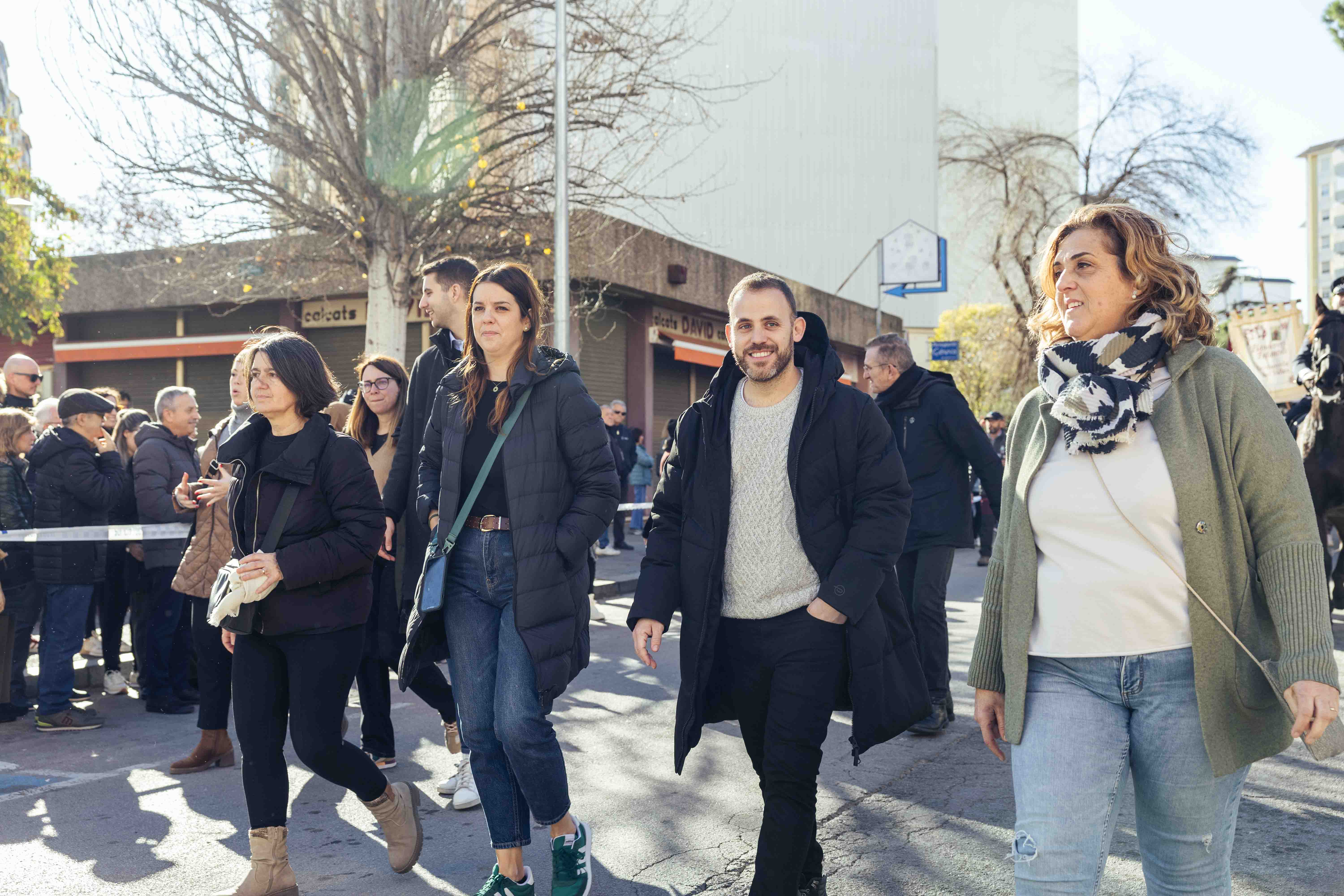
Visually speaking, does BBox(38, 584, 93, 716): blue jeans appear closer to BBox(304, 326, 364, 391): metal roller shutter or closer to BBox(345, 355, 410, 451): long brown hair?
BBox(345, 355, 410, 451): long brown hair

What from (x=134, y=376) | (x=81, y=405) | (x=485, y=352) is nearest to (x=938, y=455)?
(x=485, y=352)

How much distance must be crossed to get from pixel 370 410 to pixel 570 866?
252 cm

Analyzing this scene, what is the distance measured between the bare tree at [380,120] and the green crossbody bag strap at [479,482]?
1118 centimetres

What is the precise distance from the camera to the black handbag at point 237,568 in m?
3.69

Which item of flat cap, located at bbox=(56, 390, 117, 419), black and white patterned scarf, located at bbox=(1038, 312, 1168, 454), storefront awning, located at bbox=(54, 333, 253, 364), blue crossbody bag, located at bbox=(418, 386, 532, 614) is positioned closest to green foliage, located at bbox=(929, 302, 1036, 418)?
storefront awning, located at bbox=(54, 333, 253, 364)

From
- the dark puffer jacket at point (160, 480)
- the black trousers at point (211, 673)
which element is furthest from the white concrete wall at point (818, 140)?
the black trousers at point (211, 673)

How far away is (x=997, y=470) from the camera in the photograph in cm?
611

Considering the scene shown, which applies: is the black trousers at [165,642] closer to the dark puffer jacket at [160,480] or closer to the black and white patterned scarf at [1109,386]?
the dark puffer jacket at [160,480]

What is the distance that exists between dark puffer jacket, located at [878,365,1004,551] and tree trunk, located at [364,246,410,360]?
31.4 ft

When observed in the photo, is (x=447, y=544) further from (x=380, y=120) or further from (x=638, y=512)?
(x=638, y=512)

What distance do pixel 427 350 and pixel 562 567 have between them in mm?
1343

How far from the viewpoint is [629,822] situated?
4.64 m

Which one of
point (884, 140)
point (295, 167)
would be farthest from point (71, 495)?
point (884, 140)

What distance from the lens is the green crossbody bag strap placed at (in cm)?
357
